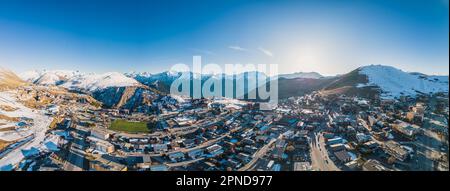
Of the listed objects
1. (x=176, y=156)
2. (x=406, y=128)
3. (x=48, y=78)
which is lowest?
(x=176, y=156)

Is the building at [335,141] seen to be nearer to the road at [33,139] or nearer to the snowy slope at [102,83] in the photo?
the road at [33,139]

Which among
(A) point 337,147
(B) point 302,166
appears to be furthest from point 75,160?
(A) point 337,147

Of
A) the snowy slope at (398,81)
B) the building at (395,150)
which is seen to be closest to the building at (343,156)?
the building at (395,150)

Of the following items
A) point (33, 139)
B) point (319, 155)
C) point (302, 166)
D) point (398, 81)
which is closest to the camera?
point (302, 166)

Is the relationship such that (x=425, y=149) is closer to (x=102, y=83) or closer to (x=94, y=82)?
(x=102, y=83)
